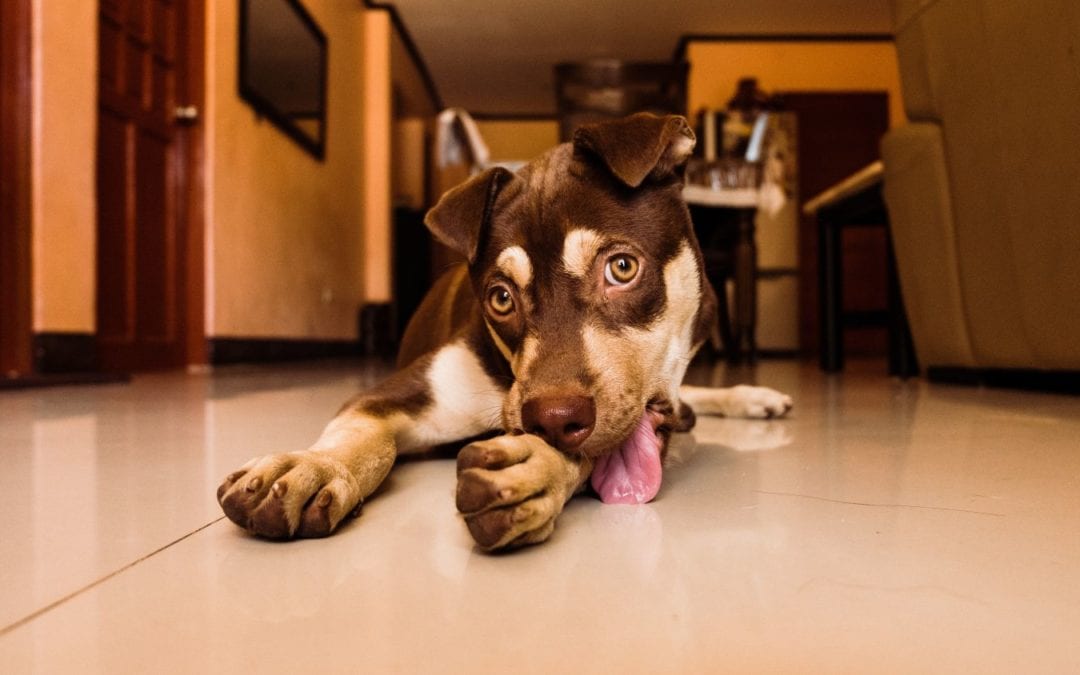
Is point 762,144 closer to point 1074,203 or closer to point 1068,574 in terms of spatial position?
point 1074,203

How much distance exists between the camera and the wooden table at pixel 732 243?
6219mm

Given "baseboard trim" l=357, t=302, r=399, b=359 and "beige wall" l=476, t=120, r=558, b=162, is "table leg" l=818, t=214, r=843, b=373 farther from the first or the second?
"beige wall" l=476, t=120, r=558, b=162

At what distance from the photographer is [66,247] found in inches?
177

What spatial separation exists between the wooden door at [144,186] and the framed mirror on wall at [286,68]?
71 centimetres

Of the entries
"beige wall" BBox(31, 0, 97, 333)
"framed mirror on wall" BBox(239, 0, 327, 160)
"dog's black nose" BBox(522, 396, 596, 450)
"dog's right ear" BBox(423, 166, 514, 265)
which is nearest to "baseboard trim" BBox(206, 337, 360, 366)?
"beige wall" BBox(31, 0, 97, 333)

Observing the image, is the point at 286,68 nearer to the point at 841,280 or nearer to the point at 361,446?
the point at 841,280

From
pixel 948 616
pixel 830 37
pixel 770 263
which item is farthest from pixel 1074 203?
pixel 830 37

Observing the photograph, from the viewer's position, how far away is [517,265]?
1551 millimetres

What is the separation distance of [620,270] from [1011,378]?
3.05 m

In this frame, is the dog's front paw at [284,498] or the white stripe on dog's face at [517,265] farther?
the white stripe on dog's face at [517,265]

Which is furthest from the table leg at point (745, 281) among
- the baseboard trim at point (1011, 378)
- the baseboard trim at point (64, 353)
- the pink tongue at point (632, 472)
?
the pink tongue at point (632, 472)

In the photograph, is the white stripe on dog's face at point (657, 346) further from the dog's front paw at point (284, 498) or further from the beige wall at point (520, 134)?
the beige wall at point (520, 134)

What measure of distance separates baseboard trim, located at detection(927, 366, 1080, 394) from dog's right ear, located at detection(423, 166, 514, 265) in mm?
2632

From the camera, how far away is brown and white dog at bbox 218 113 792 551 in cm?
112
